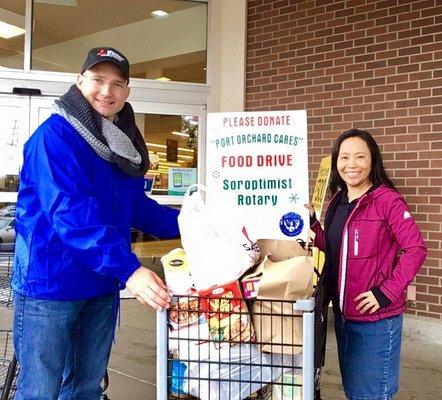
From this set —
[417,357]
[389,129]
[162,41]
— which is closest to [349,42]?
[389,129]

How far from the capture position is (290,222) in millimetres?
2102

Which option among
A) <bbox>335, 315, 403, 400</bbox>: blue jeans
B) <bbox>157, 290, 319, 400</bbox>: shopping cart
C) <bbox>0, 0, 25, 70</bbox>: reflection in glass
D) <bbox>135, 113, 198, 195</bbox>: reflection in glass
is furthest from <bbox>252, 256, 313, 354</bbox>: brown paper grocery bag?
<bbox>0, 0, 25, 70</bbox>: reflection in glass

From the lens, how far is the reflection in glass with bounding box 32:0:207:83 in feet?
22.7

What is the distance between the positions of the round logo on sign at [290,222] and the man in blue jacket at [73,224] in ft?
A: 1.90

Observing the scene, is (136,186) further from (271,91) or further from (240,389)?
(271,91)

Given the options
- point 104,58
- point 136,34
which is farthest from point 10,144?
point 104,58

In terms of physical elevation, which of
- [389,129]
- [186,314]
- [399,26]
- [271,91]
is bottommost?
[186,314]

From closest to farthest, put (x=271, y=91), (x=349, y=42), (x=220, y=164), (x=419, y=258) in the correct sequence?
(x=220, y=164), (x=419, y=258), (x=349, y=42), (x=271, y=91)

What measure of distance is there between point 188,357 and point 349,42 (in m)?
4.87

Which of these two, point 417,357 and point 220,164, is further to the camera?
point 417,357

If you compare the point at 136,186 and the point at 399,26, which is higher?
the point at 399,26

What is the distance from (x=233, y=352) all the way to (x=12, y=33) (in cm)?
622

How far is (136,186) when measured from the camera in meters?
2.47

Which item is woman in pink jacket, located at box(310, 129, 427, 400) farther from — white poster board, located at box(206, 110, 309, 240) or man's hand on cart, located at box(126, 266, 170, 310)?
man's hand on cart, located at box(126, 266, 170, 310)
